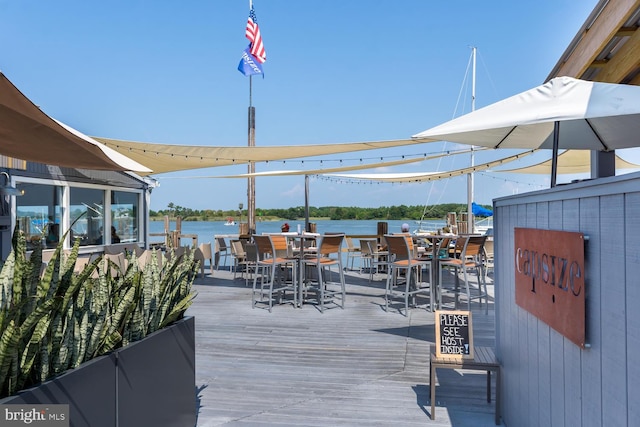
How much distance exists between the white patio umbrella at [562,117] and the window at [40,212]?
19.0 ft

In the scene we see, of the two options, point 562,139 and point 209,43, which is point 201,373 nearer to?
point 562,139

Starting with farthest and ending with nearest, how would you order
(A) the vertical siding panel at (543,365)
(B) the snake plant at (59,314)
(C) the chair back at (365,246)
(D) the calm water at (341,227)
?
(D) the calm water at (341,227) < (C) the chair back at (365,246) < (A) the vertical siding panel at (543,365) < (B) the snake plant at (59,314)

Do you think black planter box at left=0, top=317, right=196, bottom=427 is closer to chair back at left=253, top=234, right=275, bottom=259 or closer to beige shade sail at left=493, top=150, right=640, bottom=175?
chair back at left=253, top=234, right=275, bottom=259

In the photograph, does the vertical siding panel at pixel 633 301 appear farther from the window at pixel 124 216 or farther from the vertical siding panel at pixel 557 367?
the window at pixel 124 216

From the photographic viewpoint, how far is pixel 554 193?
195 centimetres

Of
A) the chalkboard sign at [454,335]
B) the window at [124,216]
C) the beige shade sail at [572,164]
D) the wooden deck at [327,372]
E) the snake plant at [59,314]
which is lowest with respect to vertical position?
the wooden deck at [327,372]

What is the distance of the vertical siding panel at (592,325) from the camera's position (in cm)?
147

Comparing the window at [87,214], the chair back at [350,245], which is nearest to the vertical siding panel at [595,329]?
the window at [87,214]

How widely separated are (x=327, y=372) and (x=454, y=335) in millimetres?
1102

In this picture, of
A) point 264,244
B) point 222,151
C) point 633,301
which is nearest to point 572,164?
point 222,151

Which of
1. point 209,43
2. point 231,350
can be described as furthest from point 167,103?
point 231,350

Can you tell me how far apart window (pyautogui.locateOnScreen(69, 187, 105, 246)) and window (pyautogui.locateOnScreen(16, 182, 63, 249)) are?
263 millimetres

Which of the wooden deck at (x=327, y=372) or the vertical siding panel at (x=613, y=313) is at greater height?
the vertical siding panel at (x=613, y=313)

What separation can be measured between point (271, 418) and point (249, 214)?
1074 centimetres
